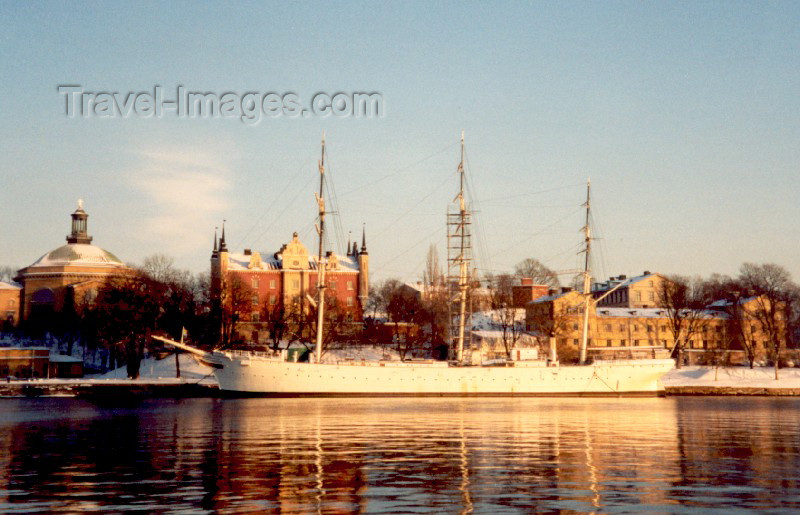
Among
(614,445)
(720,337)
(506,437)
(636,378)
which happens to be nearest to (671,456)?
(614,445)

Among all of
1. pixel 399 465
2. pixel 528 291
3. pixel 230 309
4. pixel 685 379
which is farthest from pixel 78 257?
pixel 399 465

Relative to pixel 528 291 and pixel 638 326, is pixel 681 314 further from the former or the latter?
pixel 528 291

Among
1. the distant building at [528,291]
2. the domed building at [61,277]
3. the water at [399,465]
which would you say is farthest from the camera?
the distant building at [528,291]

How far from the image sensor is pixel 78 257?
458ft

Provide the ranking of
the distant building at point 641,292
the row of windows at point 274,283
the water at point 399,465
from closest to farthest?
the water at point 399,465 < the row of windows at point 274,283 < the distant building at point 641,292

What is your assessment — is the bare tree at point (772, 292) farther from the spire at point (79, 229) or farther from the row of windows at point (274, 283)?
the spire at point (79, 229)

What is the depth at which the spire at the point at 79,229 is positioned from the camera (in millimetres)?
147875

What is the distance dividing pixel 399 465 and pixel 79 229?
137 metres

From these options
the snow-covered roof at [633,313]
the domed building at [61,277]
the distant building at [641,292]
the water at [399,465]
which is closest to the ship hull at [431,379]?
the water at [399,465]

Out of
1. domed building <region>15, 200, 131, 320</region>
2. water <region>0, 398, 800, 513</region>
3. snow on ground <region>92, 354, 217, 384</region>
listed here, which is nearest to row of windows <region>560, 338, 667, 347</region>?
snow on ground <region>92, 354, 217, 384</region>

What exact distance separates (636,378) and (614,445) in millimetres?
52863

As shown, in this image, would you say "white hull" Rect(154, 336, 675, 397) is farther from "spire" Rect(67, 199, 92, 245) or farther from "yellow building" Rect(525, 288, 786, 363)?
"spire" Rect(67, 199, 92, 245)

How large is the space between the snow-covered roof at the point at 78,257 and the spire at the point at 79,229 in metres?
3.57

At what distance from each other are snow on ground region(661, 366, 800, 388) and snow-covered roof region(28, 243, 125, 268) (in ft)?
288
